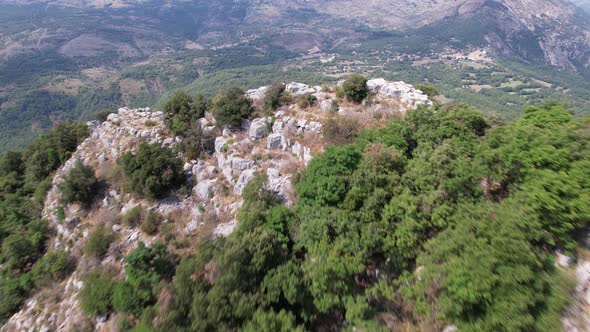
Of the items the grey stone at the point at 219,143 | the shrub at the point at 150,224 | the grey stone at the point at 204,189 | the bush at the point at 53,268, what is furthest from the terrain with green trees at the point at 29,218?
the grey stone at the point at 219,143

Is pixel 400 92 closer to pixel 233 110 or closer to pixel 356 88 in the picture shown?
pixel 356 88

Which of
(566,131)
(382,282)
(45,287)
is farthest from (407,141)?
(45,287)

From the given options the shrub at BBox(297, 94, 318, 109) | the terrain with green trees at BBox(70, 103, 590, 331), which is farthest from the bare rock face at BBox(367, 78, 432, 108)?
the terrain with green trees at BBox(70, 103, 590, 331)

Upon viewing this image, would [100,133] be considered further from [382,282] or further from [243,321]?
[382,282]

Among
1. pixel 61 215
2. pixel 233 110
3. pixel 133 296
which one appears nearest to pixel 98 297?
pixel 133 296

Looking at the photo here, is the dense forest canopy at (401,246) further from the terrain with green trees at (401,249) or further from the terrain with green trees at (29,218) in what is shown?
the terrain with green trees at (29,218)

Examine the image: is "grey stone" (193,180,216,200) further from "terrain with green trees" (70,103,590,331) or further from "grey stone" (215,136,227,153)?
"terrain with green trees" (70,103,590,331)
